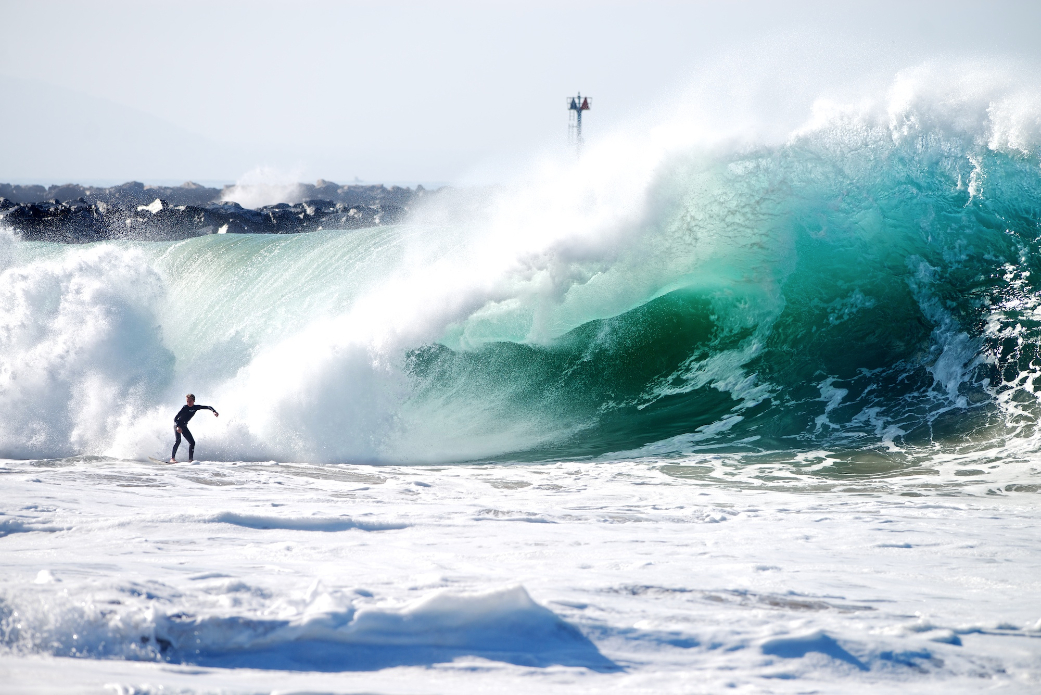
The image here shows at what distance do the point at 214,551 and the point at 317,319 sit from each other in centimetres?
653

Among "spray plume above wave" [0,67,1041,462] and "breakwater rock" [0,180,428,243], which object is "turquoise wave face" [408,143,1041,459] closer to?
"spray plume above wave" [0,67,1041,462]

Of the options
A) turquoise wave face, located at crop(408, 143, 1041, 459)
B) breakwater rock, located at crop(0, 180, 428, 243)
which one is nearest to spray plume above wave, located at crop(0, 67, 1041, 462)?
turquoise wave face, located at crop(408, 143, 1041, 459)

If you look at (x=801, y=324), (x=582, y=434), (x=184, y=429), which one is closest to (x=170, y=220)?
(x=184, y=429)

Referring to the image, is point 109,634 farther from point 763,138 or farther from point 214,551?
point 763,138

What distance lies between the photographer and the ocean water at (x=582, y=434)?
335cm

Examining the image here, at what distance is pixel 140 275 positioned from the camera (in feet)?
37.1

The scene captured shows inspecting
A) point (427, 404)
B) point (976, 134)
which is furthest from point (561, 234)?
point (976, 134)

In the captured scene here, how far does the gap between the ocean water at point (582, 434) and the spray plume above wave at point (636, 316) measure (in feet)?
0.14

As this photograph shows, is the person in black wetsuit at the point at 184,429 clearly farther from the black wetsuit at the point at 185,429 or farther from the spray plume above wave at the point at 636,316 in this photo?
the spray plume above wave at the point at 636,316

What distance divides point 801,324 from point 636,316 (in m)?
1.94

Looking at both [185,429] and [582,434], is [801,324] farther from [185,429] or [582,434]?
[185,429]

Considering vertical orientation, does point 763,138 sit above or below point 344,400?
above

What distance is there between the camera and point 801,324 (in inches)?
394

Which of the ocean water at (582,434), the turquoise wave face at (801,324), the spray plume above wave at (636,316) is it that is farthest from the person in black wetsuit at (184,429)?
the turquoise wave face at (801,324)
